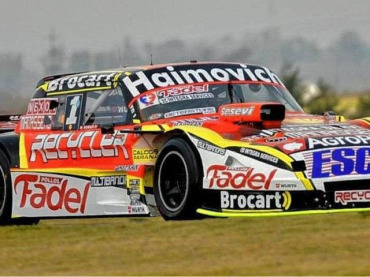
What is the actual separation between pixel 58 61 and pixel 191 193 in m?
19.7

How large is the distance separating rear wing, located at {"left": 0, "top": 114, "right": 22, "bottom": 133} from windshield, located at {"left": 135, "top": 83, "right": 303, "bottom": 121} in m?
2.05

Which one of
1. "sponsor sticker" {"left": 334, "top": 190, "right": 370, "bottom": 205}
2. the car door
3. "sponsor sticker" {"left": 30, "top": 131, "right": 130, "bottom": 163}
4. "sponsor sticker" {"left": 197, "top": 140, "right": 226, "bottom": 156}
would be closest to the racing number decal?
the car door

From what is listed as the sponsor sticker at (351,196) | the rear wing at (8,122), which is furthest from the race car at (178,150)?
the rear wing at (8,122)

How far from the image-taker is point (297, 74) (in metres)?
28.2

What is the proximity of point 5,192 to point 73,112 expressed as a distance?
96cm

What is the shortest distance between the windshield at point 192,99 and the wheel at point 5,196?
5.21 ft

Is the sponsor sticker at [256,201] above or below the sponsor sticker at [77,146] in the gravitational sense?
below

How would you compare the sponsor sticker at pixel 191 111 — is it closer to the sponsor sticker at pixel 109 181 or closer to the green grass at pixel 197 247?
the sponsor sticker at pixel 109 181

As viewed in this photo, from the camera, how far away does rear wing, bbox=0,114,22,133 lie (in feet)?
48.0

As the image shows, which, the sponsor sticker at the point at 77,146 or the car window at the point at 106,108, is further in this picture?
the car window at the point at 106,108

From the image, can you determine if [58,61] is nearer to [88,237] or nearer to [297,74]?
[297,74]

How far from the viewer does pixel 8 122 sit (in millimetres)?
15031

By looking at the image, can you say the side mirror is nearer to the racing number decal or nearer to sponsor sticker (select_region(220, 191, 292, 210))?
the racing number decal

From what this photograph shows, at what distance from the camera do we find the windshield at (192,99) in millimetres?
12953
